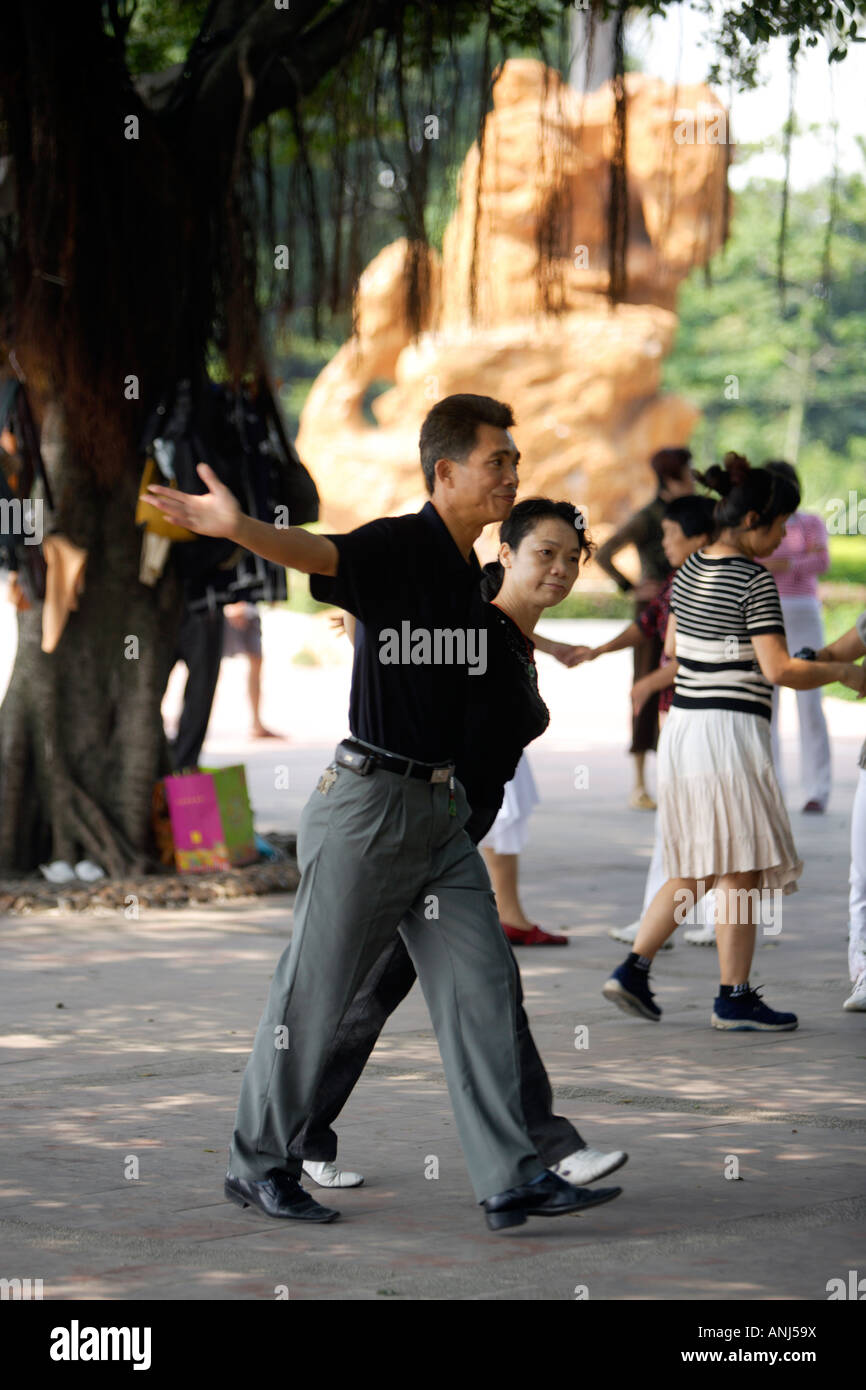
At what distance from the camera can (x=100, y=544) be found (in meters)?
9.81

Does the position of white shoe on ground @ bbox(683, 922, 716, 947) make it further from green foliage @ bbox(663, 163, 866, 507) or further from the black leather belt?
green foliage @ bbox(663, 163, 866, 507)

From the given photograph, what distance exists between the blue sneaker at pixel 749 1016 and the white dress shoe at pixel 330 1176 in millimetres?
2210

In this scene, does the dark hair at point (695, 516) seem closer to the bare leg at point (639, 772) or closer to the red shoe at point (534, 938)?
the red shoe at point (534, 938)

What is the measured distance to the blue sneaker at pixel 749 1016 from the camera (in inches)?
265

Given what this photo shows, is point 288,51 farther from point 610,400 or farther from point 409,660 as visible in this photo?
point 610,400

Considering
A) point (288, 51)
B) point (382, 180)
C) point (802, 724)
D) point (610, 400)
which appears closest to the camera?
point (288, 51)

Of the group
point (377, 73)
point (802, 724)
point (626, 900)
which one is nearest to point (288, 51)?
point (377, 73)

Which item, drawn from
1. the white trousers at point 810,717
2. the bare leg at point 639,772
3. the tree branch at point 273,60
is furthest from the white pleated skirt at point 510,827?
the bare leg at point 639,772

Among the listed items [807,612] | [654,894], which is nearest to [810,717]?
[807,612]

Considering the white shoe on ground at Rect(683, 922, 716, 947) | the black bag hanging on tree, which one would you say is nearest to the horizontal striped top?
the white shoe on ground at Rect(683, 922, 716, 947)

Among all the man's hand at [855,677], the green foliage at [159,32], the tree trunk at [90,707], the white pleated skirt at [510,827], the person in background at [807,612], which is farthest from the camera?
the green foliage at [159,32]

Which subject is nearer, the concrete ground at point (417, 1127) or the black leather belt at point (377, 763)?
the concrete ground at point (417, 1127)

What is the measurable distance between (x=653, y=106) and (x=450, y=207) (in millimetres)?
25549

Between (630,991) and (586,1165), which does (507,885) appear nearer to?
(630,991)
